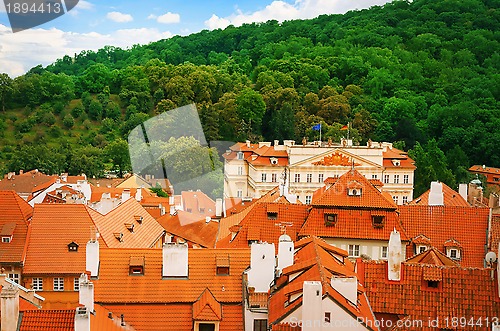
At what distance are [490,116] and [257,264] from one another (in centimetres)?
8423

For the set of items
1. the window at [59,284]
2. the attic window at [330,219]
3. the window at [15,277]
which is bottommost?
the window at [59,284]

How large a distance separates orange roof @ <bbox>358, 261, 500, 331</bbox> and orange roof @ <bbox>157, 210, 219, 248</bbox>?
1654 cm

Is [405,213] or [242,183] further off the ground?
[405,213]

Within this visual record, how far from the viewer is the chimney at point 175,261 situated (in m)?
21.2

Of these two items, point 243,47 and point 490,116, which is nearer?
point 490,116

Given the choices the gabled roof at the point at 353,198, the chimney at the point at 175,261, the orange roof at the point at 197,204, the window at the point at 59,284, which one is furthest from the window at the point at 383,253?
the orange roof at the point at 197,204

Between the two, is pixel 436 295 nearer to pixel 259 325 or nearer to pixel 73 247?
pixel 259 325

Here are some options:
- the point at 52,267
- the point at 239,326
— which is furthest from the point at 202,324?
the point at 52,267

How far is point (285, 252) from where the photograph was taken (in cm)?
2138

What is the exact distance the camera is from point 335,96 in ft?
319

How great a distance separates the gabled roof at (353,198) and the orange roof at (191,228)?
7.27 metres

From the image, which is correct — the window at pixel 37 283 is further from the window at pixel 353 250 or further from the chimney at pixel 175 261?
the window at pixel 353 250

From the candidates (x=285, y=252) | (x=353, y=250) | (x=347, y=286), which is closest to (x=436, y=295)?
(x=347, y=286)

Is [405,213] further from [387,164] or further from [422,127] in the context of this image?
[422,127]
